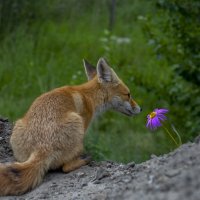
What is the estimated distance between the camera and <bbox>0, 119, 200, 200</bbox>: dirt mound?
170 inches

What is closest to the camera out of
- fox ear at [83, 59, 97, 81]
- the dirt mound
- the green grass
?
the dirt mound

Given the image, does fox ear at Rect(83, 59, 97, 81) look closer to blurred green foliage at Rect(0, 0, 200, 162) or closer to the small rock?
blurred green foliage at Rect(0, 0, 200, 162)

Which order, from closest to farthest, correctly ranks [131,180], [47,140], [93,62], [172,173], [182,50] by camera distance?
1. [172,173]
2. [131,180]
3. [47,140]
4. [182,50]
5. [93,62]

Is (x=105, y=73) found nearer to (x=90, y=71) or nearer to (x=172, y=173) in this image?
(x=90, y=71)

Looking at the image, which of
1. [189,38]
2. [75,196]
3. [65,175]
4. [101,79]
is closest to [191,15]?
[189,38]

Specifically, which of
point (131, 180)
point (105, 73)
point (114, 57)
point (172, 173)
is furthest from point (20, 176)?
point (114, 57)

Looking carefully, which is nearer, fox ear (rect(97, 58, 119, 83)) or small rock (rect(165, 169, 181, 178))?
small rock (rect(165, 169, 181, 178))

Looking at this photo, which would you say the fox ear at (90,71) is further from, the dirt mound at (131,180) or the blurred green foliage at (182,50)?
the blurred green foliage at (182,50)

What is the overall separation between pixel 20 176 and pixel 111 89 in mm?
1889

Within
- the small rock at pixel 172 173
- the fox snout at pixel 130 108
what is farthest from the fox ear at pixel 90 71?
the small rock at pixel 172 173

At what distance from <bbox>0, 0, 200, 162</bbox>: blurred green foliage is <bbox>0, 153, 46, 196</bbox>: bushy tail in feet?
6.82

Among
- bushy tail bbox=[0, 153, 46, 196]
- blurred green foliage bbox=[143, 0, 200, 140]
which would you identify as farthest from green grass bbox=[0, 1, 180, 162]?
bushy tail bbox=[0, 153, 46, 196]

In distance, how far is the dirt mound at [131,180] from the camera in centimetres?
432

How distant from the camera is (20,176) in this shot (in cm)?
595
